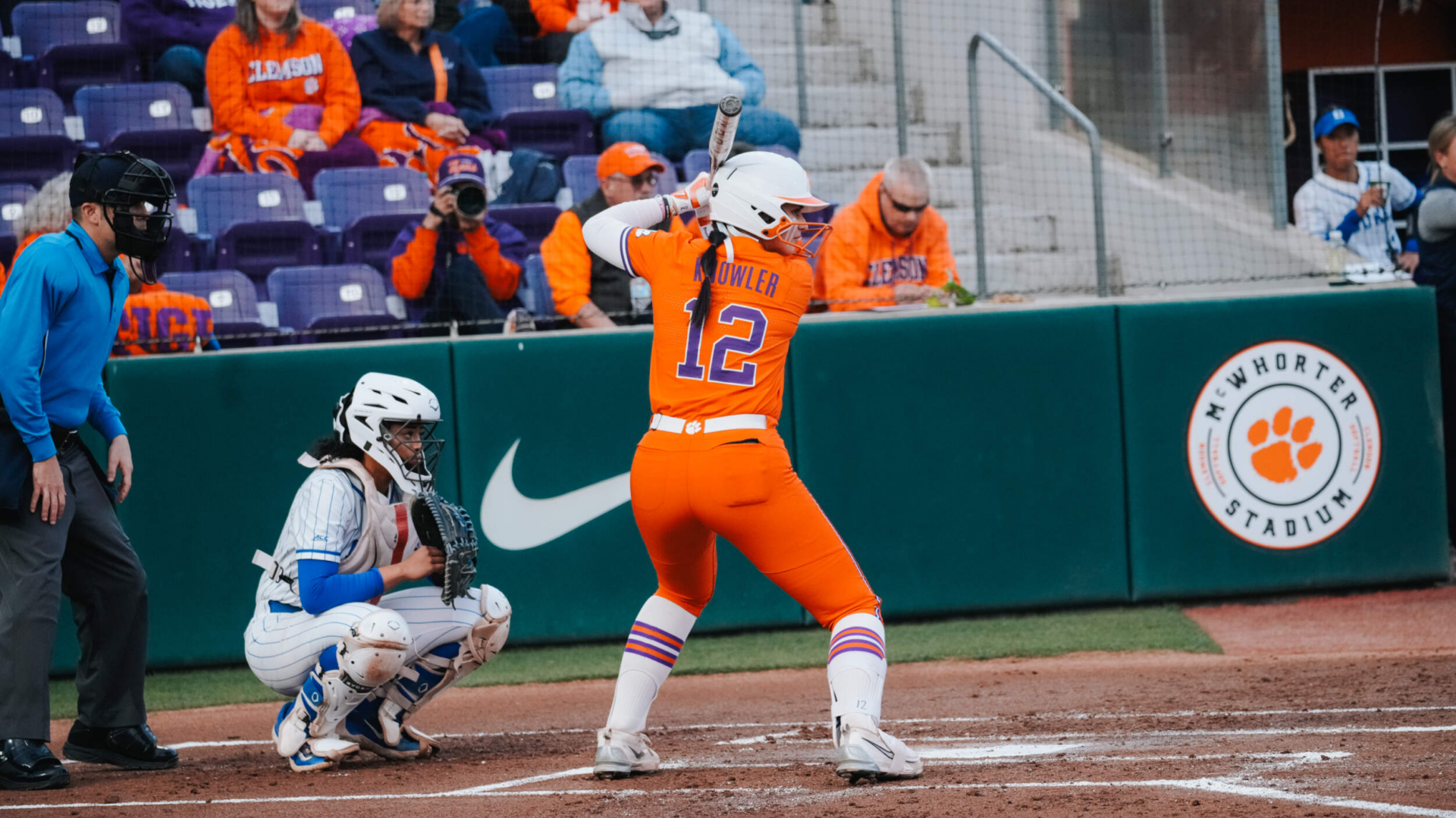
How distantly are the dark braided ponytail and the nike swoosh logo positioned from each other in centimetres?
297

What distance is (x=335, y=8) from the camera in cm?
904

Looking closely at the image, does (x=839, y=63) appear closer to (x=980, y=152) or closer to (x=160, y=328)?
(x=980, y=152)

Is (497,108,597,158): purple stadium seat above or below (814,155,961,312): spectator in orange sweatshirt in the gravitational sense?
above

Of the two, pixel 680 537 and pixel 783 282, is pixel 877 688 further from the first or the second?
pixel 783 282

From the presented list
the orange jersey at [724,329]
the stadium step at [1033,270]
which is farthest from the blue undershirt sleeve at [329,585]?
the stadium step at [1033,270]

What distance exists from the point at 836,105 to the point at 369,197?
3311mm

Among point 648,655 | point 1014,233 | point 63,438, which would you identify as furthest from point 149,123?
point 648,655

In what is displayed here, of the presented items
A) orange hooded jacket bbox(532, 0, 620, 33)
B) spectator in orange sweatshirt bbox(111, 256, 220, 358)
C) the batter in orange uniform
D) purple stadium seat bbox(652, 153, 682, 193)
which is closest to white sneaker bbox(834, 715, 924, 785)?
the batter in orange uniform

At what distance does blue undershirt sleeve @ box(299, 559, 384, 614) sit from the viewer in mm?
4555

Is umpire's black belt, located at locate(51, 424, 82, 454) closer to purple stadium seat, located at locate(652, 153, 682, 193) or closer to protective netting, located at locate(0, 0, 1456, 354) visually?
protective netting, located at locate(0, 0, 1456, 354)

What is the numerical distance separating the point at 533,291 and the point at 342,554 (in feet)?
11.2

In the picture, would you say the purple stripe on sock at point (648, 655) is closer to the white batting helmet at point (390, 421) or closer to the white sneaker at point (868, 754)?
the white sneaker at point (868, 754)

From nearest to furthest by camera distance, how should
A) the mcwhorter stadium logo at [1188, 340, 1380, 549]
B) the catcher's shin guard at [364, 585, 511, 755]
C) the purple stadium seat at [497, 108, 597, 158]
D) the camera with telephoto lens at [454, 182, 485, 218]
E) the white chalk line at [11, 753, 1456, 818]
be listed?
the white chalk line at [11, 753, 1456, 818] < the catcher's shin guard at [364, 585, 511, 755] < the mcwhorter stadium logo at [1188, 340, 1380, 549] < the camera with telephoto lens at [454, 182, 485, 218] < the purple stadium seat at [497, 108, 597, 158]

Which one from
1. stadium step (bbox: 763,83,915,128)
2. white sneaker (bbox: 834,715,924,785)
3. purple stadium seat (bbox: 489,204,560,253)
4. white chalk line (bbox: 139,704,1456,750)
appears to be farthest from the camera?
stadium step (bbox: 763,83,915,128)
